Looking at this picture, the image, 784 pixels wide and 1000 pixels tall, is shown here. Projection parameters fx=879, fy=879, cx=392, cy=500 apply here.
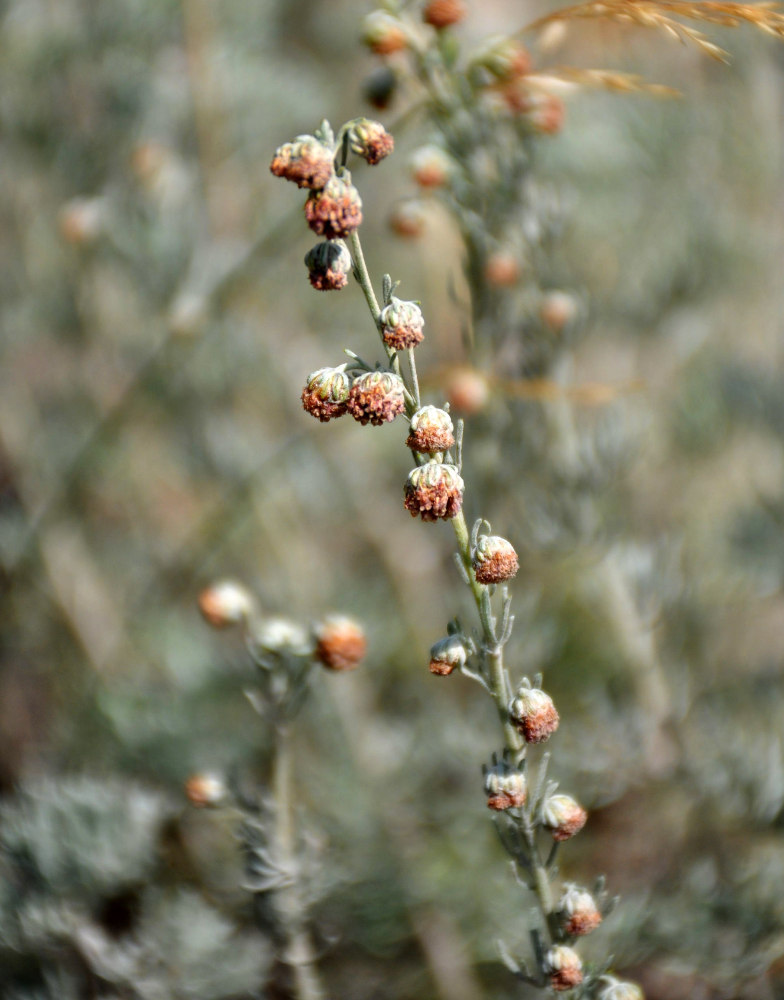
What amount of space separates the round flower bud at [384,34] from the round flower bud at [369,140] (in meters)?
0.42

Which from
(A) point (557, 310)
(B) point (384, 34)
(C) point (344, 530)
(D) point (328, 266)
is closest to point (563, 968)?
(D) point (328, 266)

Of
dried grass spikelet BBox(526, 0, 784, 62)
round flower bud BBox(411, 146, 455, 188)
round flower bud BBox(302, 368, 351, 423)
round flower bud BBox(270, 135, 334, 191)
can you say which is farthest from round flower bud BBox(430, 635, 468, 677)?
round flower bud BBox(411, 146, 455, 188)

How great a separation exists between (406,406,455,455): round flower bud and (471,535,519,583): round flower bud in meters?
0.06

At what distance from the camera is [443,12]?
0.84m

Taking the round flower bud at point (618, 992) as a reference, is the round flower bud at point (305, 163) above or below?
above

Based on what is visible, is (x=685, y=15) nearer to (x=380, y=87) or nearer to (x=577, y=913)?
(x=380, y=87)

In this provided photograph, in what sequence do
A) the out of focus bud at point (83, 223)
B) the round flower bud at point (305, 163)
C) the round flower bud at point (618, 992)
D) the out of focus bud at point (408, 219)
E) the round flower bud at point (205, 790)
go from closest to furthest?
the round flower bud at point (305, 163) → the round flower bud at point (618, 992) → the round flower bud at point (205, 790) → the out of focus bud at point (408, 219) → the out of focus bud at point (83, 223)

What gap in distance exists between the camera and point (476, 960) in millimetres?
1030

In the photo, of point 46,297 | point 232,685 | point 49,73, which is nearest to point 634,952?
point 232,685

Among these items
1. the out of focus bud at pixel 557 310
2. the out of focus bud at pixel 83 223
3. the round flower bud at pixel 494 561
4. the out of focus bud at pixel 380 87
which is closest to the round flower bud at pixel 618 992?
the round flower bud at pixel 494 561

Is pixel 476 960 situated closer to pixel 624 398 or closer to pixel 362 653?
pixel 362 653

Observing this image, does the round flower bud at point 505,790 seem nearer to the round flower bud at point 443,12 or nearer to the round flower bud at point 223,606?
the round flower bud at point 223,606

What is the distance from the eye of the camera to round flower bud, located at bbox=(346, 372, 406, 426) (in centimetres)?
49

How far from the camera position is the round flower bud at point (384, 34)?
86 centimetres
